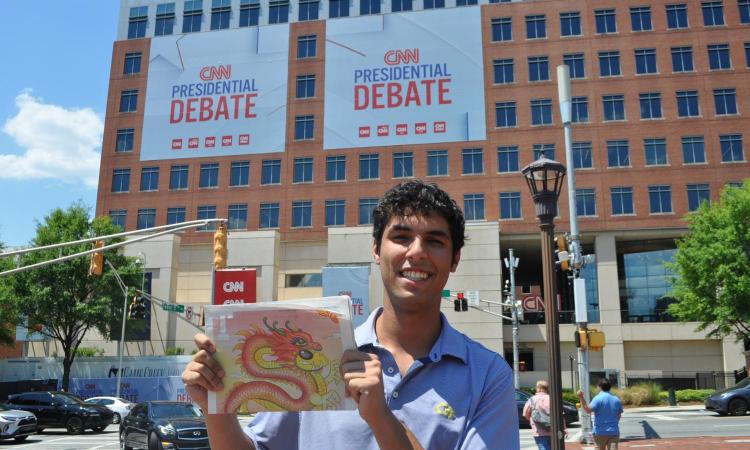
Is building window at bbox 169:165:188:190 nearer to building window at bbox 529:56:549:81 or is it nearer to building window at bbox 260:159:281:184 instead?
building window at bbox 260:159:281:184

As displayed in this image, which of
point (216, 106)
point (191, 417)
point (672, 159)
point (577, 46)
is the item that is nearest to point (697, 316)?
point (672, 159)

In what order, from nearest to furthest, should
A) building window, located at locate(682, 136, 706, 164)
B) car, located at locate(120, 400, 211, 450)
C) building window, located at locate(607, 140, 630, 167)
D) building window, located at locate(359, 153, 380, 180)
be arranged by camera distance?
car, located at locate(120, 400, 211, 450)
building window, located at locate(682, 136, 706, 164)
building window, located at locate(607, 140, 630, 167)
building window, located at locate(359, 153, 380, 180)

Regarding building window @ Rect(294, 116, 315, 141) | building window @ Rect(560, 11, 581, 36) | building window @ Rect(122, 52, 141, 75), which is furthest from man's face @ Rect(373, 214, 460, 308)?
building window @ Rect(122, 52, 141, 75)

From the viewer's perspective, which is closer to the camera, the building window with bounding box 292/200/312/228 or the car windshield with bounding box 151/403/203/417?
the car windshield with bounding box 151/403/203/417

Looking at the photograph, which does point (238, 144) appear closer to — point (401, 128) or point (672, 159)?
point (401, 128)

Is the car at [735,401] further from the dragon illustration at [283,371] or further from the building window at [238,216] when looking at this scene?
the building window at [238,216]

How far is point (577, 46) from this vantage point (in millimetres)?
50969

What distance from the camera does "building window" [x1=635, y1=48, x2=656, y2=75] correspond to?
4981 centimetres

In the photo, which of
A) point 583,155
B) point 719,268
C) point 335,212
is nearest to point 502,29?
point 583,155

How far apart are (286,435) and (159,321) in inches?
2006

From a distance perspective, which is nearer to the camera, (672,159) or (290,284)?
(672,159)

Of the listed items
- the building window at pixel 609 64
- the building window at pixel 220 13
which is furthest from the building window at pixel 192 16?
the building window at pixel 609 64

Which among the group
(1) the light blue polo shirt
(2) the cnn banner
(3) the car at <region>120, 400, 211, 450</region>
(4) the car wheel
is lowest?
(4) the car wheel

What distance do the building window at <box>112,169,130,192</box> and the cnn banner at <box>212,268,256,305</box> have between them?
33212 millimetres
